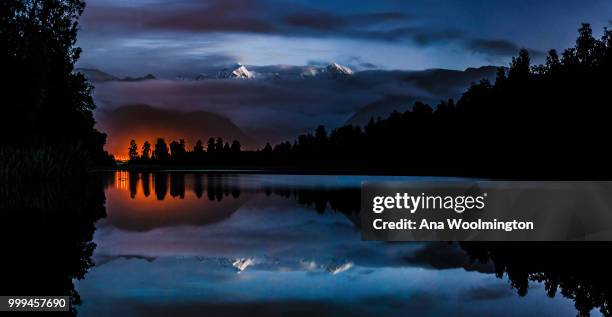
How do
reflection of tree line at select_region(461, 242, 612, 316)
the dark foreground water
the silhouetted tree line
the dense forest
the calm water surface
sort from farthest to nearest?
the dense forest
the silhouetted tree line
reflection of tree line at select_region(461, 242, 612, 316)
the dark foreground water
the calm water surface

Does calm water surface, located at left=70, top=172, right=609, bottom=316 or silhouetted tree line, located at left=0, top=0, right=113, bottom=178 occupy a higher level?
silhouetted tree line, located at left=0, top=0, right=113, bottom=178

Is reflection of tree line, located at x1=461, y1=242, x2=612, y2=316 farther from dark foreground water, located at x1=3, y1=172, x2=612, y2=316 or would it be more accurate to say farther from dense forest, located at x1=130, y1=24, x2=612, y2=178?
dense forest, located at x1=130, y1=24, x2=612, y2=178

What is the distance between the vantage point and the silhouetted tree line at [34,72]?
179 ft

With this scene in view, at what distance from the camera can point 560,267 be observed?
54.9 feet

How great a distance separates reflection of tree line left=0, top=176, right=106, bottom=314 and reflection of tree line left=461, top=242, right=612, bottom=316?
8.60 meters

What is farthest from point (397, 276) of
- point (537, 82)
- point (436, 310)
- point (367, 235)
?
point (537, 82)

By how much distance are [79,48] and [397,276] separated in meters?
57.7

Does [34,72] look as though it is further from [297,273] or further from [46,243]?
[297,273]

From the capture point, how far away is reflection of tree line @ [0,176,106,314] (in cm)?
1349

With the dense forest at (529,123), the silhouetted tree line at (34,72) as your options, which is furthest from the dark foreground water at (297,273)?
the dense forest at (529,123)

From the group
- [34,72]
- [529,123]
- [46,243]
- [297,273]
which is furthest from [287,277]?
[529,123]

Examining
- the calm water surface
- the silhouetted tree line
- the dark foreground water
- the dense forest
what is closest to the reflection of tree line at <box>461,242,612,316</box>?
the dark foreground water

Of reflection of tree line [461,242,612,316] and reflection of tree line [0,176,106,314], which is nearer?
reflection of tree line [461,242,612,316]

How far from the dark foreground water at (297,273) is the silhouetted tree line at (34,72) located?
3141 cm
